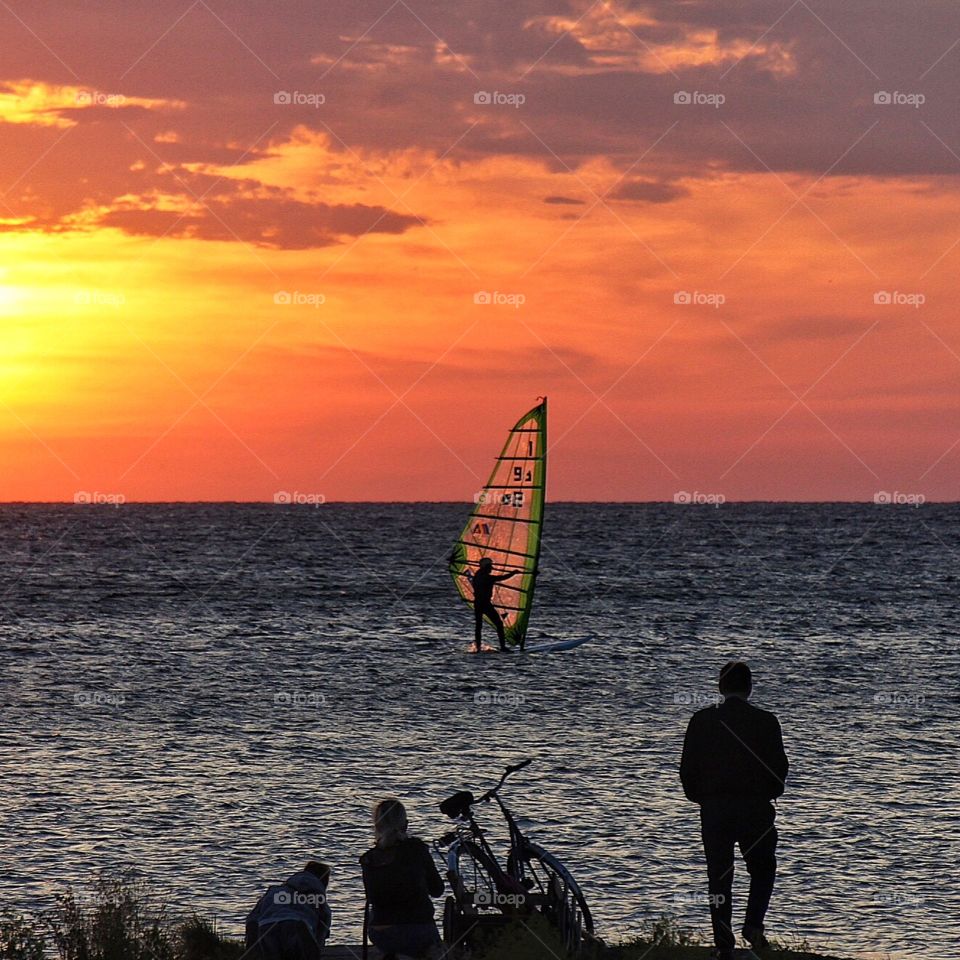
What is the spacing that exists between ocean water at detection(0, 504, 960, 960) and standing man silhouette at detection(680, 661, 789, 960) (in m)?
5.62

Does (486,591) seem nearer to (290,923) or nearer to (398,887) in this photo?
(290,923)

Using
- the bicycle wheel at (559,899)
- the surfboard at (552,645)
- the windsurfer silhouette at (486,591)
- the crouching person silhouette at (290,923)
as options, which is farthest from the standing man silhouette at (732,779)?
the surfboard at (552,645)

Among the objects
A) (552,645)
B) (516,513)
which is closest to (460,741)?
(516,513)

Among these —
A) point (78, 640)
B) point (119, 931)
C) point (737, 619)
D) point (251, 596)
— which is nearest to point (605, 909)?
point (119, 931)

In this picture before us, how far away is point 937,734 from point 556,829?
488 inches

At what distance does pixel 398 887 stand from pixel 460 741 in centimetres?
1811

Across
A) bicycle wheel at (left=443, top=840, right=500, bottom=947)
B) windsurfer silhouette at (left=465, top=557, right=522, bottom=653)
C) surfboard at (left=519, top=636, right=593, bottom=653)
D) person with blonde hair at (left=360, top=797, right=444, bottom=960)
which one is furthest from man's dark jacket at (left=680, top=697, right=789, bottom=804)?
surfboard at (left=519, top=636, right=593, bottom=653)

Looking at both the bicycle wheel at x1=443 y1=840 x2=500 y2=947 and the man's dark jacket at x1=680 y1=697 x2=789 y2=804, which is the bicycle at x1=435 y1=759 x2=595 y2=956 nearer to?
the bicycle wheel at x1=443 y1=840 x2=500 y2=947

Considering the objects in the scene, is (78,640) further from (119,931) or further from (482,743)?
(119,931)

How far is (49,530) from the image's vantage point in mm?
174125

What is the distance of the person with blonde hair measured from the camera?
8516mm

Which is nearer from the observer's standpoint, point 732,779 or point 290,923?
point 290,923

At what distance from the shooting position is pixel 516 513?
131 ft

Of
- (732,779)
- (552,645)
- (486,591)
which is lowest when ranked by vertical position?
(732,779)
